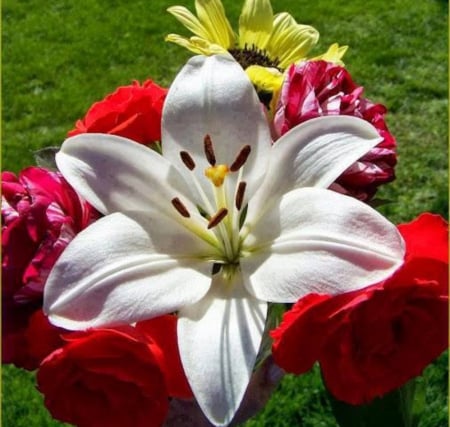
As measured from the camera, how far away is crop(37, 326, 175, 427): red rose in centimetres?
51

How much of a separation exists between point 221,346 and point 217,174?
0.11 meters

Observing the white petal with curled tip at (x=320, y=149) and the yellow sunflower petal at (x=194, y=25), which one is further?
the yellow sunflower petal at (x=194, y=25)

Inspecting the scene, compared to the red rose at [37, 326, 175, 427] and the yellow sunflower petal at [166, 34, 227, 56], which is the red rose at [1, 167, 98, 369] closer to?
the red rose at [37, 326, 175, 427]

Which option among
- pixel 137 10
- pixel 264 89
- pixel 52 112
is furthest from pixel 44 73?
pixel 264 89

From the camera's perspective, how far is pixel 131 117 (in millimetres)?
618

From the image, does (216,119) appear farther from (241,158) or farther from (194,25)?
(194,25)

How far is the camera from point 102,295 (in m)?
0.51

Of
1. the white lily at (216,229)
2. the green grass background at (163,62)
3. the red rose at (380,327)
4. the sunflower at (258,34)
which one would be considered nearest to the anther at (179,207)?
the white lily at (216,229)

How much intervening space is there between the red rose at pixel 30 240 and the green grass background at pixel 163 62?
5.90 feet

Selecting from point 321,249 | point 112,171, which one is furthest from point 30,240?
point 321,249

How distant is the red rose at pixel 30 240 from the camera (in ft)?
1.76

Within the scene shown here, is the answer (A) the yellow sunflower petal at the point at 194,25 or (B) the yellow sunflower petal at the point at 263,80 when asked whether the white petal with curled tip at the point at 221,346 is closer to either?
(B) the yellow sunflower petal at the point at 263,80

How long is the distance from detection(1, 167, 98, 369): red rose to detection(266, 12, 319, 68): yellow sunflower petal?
0.88 feet

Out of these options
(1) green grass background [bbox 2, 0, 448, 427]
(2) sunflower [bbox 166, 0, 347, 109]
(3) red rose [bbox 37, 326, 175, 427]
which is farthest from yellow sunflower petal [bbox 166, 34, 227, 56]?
(1) green grass background [bbox 2, 0, 448, 427]
